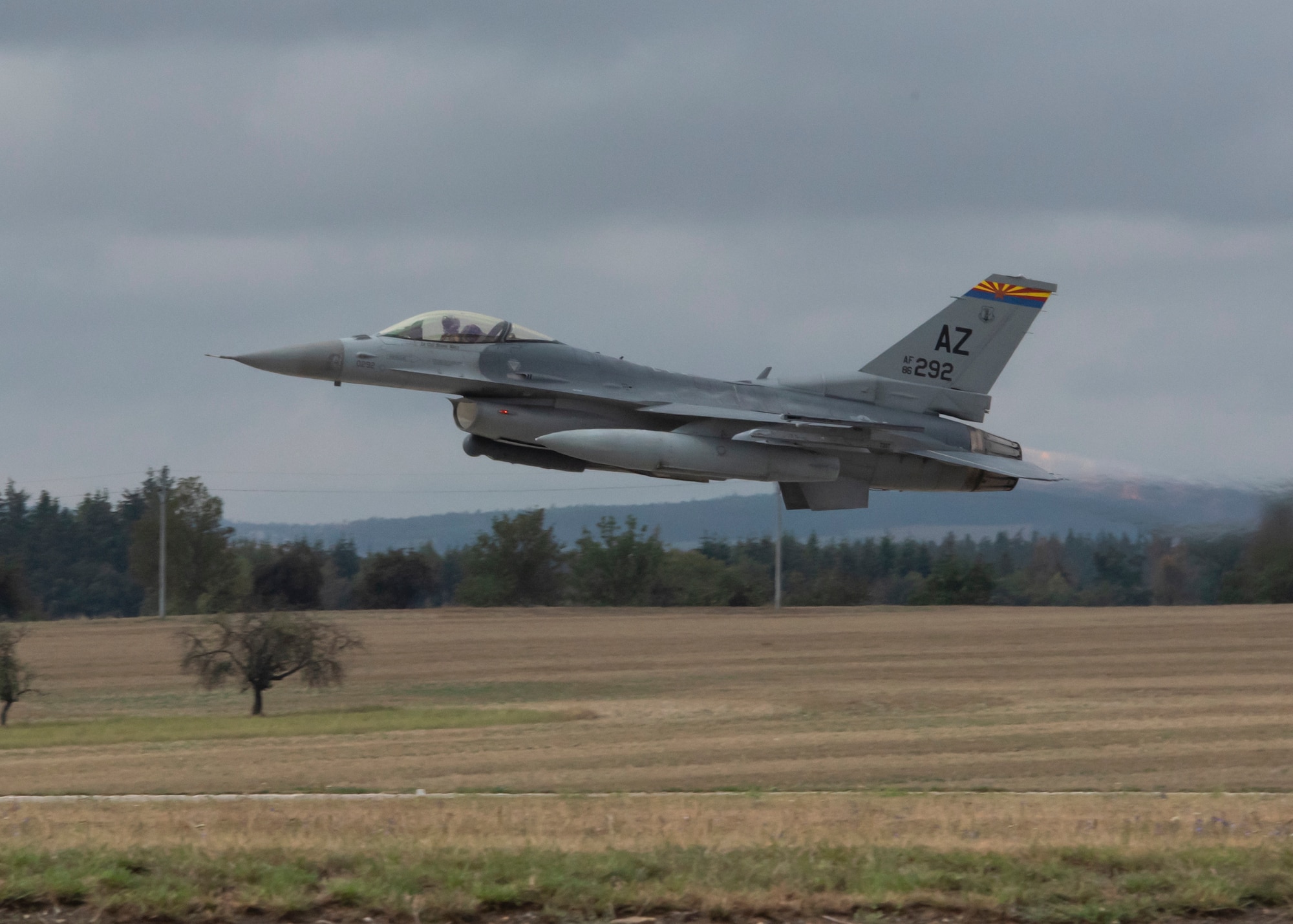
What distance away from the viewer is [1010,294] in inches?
871

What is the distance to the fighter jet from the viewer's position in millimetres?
18359

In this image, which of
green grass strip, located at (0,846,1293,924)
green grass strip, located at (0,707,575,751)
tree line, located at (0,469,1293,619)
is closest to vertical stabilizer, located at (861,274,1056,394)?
green grass strip, located at (0,846,1293,924)

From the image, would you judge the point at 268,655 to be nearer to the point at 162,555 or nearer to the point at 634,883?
the point at 162,555

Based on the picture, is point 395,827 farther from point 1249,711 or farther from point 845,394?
point 1249,711

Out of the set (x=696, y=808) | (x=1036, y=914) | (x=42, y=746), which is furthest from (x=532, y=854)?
(x=42, y=746)

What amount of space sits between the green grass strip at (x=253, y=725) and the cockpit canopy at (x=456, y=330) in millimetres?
27873

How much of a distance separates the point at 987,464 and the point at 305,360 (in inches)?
368

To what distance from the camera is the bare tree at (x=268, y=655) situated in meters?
56.8

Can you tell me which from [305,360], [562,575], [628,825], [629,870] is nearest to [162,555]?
[562,575]

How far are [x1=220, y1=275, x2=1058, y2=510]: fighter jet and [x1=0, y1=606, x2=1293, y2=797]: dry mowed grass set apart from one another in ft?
22.4

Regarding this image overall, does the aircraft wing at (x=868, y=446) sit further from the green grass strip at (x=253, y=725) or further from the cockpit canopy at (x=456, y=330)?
the green grass strip at (x=253, y=725)

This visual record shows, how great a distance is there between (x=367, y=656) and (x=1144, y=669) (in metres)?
34.4

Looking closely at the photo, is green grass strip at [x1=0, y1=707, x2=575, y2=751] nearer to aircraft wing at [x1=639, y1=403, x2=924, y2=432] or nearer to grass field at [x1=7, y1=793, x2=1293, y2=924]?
aircraft wing at [x1=639, y1=403, x2=924, y2=432]

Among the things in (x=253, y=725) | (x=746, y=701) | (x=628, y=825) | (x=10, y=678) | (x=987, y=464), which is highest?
(x=987, y=464)
